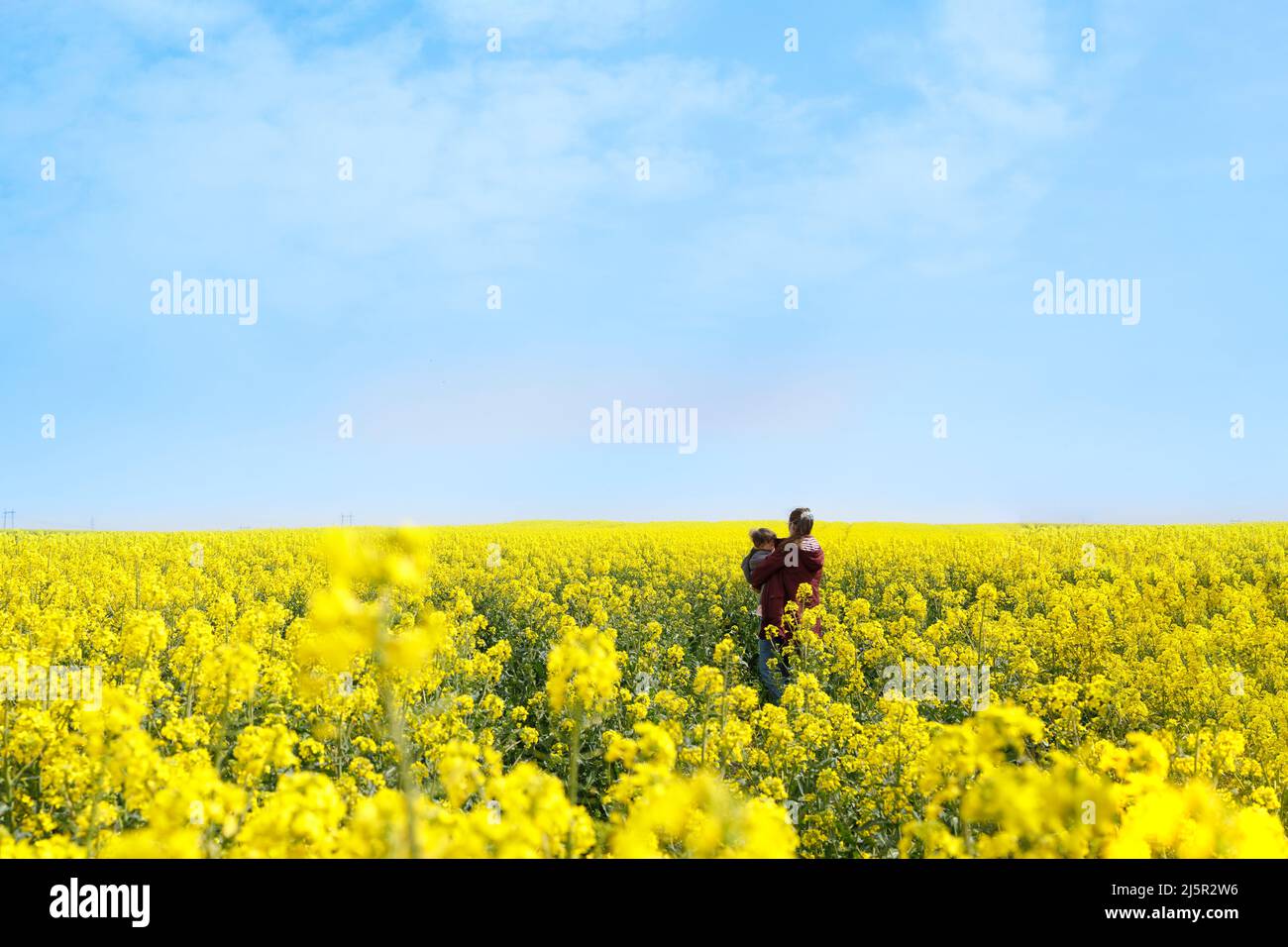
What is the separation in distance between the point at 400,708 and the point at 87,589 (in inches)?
341

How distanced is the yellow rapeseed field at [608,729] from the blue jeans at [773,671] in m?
0.30

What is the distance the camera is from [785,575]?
891cm

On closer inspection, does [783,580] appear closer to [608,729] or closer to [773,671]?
[773,671]

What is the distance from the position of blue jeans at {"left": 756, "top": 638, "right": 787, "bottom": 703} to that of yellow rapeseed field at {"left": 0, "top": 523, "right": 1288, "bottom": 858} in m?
0.30

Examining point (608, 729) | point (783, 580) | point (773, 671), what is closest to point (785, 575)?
point (783, 580)

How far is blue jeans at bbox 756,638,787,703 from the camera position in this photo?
28.9 ft

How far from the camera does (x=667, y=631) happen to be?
36.8 feet

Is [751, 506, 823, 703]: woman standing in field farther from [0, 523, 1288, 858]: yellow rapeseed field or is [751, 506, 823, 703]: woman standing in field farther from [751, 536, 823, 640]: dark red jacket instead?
[0, 523, 1288, 858]: yellow rapeseed field

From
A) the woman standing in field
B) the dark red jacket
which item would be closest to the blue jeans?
the woman standing in field

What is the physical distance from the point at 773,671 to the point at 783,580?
1078 mm
